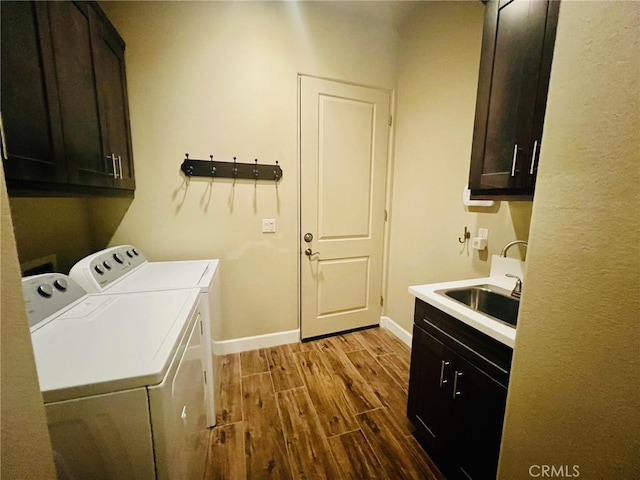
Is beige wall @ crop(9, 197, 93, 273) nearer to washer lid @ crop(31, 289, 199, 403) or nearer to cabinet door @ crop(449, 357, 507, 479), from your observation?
washer lid @ crop(31, 289, 199, 403)

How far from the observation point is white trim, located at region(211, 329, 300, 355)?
7.50ft

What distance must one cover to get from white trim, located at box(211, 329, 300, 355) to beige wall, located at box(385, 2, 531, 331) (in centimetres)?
110

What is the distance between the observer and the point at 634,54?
17.2 inches

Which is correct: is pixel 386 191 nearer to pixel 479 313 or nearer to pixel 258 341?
pixel 479 313

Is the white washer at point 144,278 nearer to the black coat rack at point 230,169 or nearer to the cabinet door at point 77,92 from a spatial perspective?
the cabinet door at point 77,92

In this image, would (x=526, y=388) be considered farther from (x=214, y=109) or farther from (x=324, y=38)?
(x=324, y=38)

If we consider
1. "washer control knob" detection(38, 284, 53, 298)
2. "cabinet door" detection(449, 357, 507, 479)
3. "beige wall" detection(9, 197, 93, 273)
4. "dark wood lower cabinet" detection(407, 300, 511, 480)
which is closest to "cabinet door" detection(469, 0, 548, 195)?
"dark wood lower cabinet" detection(407, 300, 511, 480)

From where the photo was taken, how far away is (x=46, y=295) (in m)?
0.96

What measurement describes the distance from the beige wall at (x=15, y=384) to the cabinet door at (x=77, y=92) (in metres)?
1.01

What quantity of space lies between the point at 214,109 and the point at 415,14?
1911mm

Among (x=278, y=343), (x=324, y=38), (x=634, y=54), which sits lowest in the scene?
(x=278, y=343)

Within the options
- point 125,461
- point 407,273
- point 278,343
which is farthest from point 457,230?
point 125,461

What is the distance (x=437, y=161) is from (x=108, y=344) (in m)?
2.30

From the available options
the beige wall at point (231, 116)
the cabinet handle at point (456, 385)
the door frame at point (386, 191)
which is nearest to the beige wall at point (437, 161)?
the door frame at point (386, 191)
